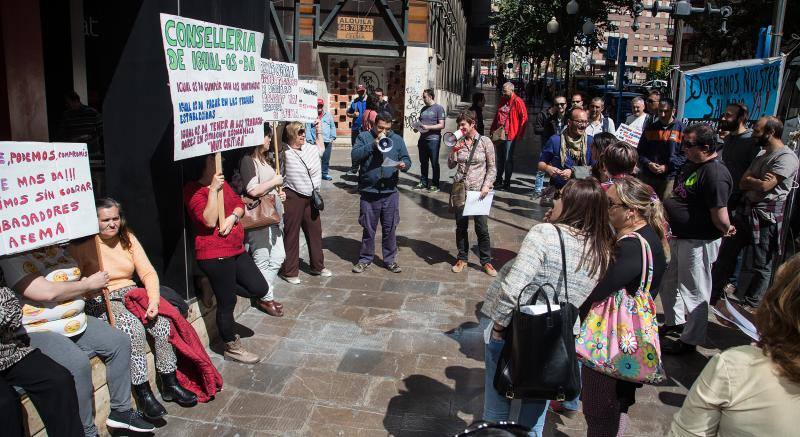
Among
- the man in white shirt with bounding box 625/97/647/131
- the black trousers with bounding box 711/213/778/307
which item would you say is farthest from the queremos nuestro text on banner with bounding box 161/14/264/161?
the man in white shirt with bounding box 625/97/647/131

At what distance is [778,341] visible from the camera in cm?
176

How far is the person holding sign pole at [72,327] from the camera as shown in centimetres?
331

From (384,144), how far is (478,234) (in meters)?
1.53

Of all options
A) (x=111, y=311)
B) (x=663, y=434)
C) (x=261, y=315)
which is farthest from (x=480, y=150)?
(x=111, y=311)

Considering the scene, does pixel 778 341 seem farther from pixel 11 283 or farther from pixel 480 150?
pixel 480 150

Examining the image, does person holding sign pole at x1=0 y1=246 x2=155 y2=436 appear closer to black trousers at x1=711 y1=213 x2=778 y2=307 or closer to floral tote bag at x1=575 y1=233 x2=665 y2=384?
floral tote bag at x1=575 y1=233 x2=665 y2=384

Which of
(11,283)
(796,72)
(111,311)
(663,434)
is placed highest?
(796,72)

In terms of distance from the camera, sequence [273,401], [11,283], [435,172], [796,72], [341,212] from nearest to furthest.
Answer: [11,283] < [273,401] < [796,72] < [341,212] < [435,172]

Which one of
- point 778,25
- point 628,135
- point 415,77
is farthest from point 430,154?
point 415,77

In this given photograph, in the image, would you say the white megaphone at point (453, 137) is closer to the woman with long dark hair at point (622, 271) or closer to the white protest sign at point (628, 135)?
the white protest sign at point (628, 135)

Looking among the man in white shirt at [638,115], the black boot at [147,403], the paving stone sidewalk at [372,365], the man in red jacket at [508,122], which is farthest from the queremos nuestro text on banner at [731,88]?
the black boot at [147,403]

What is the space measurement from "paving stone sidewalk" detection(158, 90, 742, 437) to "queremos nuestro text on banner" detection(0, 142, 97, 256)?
148 centimetres

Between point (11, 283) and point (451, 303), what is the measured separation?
402 centimetres

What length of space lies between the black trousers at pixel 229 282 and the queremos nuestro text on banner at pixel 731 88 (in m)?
5.45
